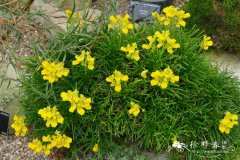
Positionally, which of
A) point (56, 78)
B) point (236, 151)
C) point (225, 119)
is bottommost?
point (236, 151)

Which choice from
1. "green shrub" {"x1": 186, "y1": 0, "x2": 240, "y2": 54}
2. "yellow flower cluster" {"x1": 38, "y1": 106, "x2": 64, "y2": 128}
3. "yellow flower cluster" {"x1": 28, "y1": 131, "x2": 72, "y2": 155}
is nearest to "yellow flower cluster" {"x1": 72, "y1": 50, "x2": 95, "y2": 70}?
"yellow flower cluster" {"x1": 38, "y1": 106, "x2": 64, "y2": 128}

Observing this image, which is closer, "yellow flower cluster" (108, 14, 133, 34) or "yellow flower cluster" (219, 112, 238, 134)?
"yellow flower cluster" (219, 112, 238, 134)

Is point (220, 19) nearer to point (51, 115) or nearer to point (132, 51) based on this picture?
point (132, 51)

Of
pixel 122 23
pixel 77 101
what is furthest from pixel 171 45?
pixel 77 101

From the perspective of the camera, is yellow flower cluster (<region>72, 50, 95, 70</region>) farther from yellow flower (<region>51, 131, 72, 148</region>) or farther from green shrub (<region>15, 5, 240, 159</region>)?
yellow flower (<region>51, 131, 72, 148</region>)

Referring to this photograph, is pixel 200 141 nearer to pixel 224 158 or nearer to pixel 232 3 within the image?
pixel 224 158

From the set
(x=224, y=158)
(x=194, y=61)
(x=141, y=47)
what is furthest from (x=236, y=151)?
(x=141, y=47)
